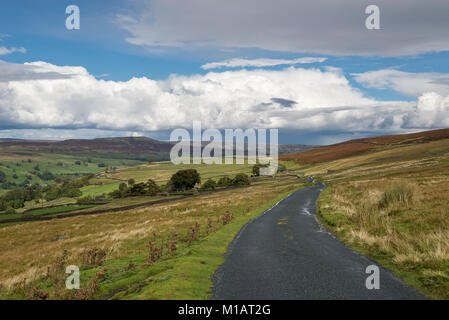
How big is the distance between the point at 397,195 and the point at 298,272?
18.4 metres

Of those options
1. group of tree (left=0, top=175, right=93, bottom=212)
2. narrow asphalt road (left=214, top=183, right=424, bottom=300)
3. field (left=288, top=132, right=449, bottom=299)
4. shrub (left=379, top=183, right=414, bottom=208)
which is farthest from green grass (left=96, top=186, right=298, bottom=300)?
group of tree (left=0, top=175, right=93, bottom=212)

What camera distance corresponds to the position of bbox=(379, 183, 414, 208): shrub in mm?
25386

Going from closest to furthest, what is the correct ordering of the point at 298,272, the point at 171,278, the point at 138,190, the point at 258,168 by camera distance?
the point at 171,278 → the point at 298,272 → the point at 138,190 → the point at 258,168

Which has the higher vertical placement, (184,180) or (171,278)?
(171,278)

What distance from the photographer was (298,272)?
11.7 metres

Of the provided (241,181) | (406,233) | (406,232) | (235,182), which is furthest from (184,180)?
(406,233)

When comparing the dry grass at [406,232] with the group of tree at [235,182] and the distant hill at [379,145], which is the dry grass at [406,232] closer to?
the group of tree at [235,182]

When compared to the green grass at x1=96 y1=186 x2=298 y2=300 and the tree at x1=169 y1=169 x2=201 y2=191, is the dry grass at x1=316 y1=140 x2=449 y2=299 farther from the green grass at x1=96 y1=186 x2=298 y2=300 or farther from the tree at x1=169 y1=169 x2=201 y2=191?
the tree at x1=169 y1=169 x2=201 y2=191

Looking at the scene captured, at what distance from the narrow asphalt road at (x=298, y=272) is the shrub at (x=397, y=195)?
980cm

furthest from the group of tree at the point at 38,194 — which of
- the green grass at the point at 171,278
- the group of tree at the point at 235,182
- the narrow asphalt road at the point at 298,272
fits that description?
the narrow asphalt road at the point at 298,272

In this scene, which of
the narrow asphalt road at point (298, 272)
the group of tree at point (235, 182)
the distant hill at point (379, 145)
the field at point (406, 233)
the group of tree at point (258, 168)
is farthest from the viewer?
the group of tree at point (258, 168)

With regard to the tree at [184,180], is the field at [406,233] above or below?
above

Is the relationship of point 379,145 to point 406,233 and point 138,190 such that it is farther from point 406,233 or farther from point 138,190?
point 406,233

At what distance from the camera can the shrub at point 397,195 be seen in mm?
25386
